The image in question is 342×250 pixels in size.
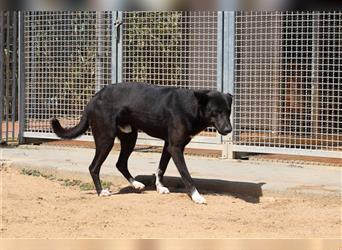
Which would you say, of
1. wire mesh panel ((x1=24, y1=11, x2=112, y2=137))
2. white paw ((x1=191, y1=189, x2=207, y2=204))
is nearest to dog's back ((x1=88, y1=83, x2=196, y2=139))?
white paw ((x1=191, y1=189, x2=207, y2=204))

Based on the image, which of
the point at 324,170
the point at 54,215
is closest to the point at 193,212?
the point at 54,215

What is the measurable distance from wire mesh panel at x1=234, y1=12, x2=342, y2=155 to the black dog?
2.28 m

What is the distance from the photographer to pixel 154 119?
273 inches

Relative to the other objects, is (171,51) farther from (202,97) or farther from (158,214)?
(158,214)

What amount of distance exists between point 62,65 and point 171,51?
2.11 m

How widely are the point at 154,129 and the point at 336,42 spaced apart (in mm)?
3092

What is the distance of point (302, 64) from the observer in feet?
28.7

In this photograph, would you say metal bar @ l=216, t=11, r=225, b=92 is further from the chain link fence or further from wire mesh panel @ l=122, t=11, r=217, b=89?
wire mesh panel @ l=122, t=11, r=217, b=89

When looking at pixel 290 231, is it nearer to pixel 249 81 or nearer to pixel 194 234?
pixel 194 234

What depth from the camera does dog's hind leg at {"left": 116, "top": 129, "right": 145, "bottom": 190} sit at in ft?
24.1

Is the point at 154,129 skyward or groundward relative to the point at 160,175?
skyward

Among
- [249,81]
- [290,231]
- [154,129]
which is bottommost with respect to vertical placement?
[290,231]

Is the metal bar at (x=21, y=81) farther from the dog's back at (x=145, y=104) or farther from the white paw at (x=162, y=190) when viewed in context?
the white paw at (x=162, y=190)

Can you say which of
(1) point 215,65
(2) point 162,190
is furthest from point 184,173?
(1) point 215,65
